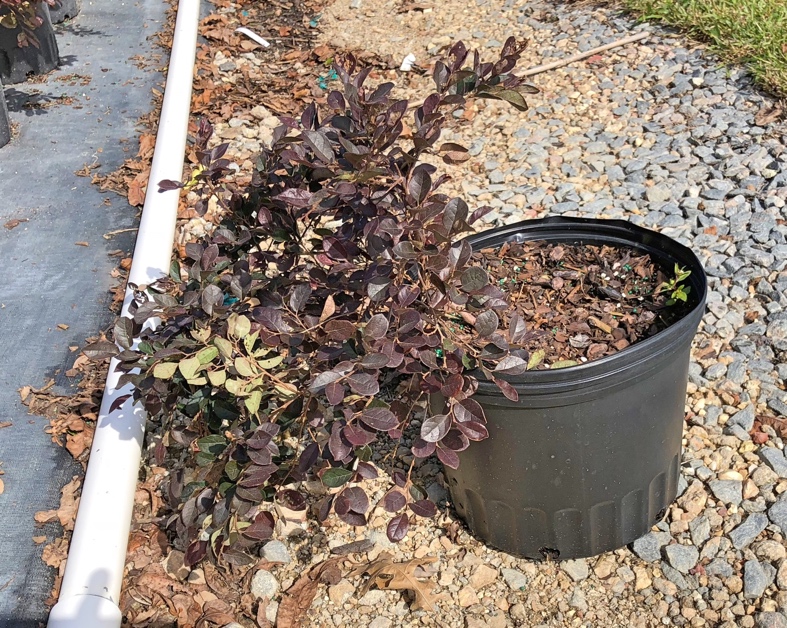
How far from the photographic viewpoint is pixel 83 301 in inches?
109

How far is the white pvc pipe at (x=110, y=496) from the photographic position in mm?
1829

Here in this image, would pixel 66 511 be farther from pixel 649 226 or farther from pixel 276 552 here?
pixel 649 226

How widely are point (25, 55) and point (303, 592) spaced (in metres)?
3.45

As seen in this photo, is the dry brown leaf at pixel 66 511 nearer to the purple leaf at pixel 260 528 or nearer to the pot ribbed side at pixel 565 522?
the purple leaf at pixel 260 528

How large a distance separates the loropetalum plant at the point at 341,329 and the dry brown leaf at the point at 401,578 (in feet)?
1.15

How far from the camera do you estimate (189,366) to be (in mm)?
1588

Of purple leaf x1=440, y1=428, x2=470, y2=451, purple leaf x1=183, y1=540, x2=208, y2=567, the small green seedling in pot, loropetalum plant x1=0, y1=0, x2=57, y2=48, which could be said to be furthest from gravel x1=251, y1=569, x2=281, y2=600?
loropetalum plant x1=0, y1=0, x2=57, y2=48

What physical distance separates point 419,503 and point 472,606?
444 millimetres

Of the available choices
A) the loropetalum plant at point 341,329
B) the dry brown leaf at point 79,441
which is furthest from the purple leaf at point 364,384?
the dry brown leaf at point 79,441

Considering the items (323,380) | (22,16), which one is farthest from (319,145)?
(22,16)

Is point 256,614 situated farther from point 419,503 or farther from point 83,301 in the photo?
point 83,301

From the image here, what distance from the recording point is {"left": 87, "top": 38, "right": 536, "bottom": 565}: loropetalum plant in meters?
1.53

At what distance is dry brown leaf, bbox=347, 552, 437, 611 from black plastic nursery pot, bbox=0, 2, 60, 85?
332cm

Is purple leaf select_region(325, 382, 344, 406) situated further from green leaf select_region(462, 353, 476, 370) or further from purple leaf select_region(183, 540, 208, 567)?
purple leaf select_region(183, 540, 208, 567)
